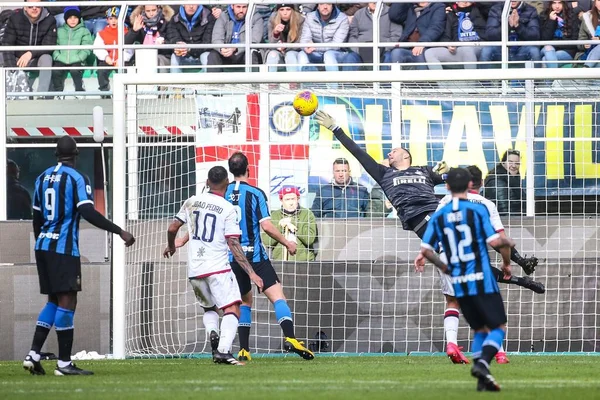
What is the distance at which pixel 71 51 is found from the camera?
17.4 metres

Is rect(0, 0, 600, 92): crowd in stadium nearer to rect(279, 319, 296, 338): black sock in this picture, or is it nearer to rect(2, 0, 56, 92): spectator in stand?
rect(2, 0, 56, 92): spectator in stand

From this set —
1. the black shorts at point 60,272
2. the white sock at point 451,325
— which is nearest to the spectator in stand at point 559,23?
the white sock at point 451,325

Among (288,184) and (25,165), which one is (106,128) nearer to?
(25,165)

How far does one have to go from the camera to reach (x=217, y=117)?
52.7 ft

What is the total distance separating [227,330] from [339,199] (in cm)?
427

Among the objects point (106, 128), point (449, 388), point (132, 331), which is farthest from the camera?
point (106, 128)

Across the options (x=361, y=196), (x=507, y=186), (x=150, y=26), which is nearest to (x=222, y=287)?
(x=361, y=196)

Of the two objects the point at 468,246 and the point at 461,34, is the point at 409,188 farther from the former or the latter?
the point at 461,34

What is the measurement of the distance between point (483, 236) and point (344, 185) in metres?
6.30

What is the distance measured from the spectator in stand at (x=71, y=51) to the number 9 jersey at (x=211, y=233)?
5.60 metres

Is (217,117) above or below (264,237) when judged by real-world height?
above

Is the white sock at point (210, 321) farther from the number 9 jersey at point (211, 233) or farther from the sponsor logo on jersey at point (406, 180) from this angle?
the sponsor logo on jersey at point (406, 180)

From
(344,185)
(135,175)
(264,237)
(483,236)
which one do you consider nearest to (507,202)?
(344,185)

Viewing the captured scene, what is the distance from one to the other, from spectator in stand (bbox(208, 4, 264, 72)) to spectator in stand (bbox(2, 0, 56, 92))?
243cm
